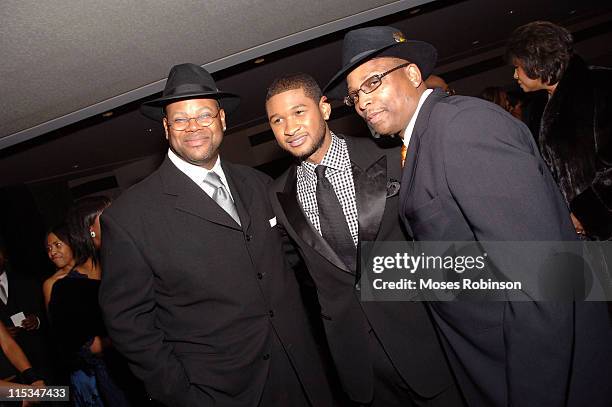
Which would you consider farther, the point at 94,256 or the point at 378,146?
the point at 94,256

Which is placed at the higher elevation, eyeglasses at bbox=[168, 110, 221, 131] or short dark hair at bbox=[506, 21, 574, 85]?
eyeglasses at bbox=[168, 110, 221, 131]

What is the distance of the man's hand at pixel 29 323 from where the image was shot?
347cm

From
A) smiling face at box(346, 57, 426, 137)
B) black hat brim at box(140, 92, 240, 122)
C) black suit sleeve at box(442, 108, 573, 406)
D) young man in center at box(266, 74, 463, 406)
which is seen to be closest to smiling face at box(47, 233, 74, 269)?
black hat brim at box(140, 92, 240, 122)

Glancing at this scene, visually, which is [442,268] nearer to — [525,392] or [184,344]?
[525,392]

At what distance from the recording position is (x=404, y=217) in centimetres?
156

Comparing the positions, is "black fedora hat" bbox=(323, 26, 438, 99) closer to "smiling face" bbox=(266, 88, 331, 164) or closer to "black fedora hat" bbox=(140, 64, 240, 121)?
"smiling face" bbox=(266, 88, 331, 164)

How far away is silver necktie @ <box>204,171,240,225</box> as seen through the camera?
→ 6.90 feet

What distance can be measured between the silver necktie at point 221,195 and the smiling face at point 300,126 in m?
0.43

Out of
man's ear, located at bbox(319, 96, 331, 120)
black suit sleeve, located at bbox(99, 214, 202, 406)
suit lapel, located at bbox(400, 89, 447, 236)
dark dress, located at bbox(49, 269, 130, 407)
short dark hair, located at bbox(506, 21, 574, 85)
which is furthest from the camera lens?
dark dress, located at bbox(49, 269, 130, 407)

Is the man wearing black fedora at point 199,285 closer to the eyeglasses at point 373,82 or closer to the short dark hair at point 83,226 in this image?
the eyeglasses at point 373,82

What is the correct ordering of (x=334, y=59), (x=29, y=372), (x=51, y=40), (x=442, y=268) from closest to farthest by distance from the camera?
1. (x=442, y=268)
2. (x=51, y=40)
3. (x=29, y=372)
4. (x=334, y=59)

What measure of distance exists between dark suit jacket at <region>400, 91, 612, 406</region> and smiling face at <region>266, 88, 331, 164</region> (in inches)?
35.6

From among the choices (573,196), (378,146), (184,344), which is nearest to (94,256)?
(184,344)

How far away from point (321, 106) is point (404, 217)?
1.04 m
